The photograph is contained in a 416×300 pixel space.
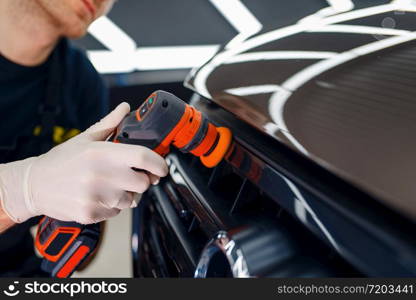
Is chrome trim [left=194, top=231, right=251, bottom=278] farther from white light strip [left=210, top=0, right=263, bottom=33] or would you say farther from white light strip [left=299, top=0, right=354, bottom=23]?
white light strip [left=210, top=0, right=263, bottom=33]

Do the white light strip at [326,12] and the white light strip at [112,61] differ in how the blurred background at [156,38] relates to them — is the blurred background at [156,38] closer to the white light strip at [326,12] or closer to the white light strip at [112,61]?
the white light strip at [112,61]

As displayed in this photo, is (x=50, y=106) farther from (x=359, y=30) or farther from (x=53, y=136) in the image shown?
(x=359, y=30)

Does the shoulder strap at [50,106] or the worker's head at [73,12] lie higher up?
the worker's head at [73,12]

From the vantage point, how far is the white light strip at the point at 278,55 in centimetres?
59

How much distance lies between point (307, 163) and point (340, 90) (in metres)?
0.12

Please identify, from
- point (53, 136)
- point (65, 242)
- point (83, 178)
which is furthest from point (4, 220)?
point (53, 136)

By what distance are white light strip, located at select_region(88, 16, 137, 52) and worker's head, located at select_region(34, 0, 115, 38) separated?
4.40ft

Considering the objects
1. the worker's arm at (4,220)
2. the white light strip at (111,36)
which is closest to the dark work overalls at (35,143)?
the worker's arm at (4,220)

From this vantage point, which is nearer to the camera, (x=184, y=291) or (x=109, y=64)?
(x=184, y=291)

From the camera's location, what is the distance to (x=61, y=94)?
1135 mm

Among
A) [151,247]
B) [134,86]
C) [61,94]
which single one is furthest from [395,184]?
[134,86]

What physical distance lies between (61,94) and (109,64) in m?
1.24

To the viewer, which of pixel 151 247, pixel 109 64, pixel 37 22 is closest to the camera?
pixel 151 247

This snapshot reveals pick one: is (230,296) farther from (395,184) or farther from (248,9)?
(248,9)
